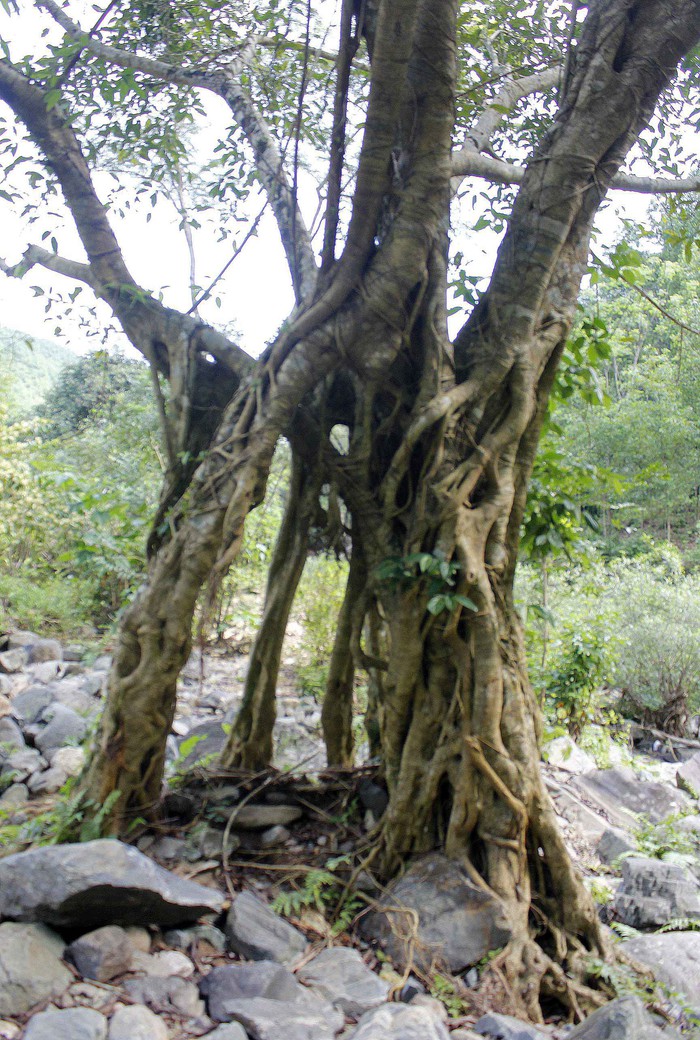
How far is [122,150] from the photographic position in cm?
486

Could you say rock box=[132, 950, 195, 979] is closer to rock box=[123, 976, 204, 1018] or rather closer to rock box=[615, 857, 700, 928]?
rock box=[123, 976, 204, 1018]

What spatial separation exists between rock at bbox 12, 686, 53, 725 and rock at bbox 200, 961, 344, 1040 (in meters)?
3.97

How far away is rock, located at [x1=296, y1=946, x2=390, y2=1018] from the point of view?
277cm

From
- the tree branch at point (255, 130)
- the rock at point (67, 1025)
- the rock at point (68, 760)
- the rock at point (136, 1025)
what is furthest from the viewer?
the rock at point (68, 760)

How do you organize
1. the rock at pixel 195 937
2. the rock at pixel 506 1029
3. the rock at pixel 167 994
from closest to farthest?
the rock at pixel 167 994 < the rock at pixel 506 1029 < the rock at pixel 195 937

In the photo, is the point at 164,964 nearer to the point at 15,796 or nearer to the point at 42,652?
the point at 15,796

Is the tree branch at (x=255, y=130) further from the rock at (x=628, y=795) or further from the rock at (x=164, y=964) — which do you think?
the rock at (x=628, y=795)

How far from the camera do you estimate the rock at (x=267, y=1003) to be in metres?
2.41

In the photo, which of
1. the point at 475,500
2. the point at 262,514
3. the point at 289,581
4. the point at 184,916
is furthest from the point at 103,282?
the point at 262,514

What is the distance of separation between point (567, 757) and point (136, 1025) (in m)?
4.90

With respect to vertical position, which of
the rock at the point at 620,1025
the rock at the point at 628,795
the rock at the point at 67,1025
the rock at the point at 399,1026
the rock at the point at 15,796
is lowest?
the rock at the point at 15,796

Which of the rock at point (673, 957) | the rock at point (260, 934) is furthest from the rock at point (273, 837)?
the rock at point (673, 957)

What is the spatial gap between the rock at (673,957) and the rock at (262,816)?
5.76 ft

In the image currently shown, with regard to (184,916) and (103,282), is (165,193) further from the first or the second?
(184,916)
